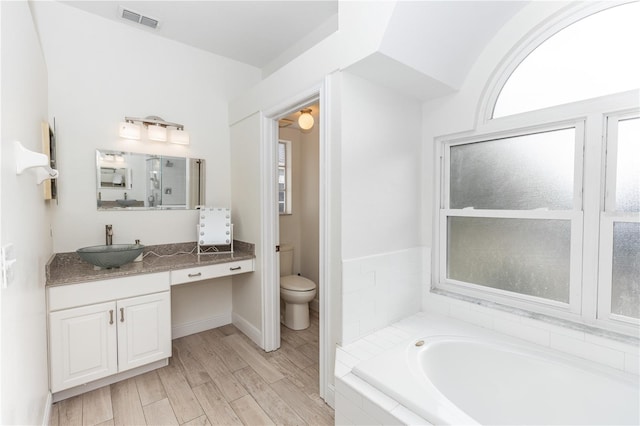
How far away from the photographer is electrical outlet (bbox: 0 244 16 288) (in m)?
0.92

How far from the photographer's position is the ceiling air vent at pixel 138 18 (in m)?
2.33

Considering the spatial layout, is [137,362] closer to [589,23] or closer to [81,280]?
[81,280]

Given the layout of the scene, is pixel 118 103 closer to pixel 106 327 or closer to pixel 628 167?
pixel 106 327

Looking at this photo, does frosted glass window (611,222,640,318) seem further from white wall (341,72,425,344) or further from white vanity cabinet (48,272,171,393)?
white vanity cabinet (48,272,171,393)

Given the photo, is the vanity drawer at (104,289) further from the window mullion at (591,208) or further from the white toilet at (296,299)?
the window mullion at (591,208)

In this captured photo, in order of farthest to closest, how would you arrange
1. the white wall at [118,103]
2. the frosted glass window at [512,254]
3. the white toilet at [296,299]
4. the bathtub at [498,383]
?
the white toilet at [296,299] < the white wall at [118,103] < the frosted glass window at [512,254] < the bathtub at [498,383]

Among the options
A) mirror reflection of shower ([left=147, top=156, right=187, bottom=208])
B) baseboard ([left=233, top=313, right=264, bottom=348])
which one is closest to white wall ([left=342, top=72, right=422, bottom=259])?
baseboard ([left=233, top=313, right=264, bottom=348])

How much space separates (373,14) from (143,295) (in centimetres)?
233

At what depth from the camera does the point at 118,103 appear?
2465mm

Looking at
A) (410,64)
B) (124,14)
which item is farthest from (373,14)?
(124,14)

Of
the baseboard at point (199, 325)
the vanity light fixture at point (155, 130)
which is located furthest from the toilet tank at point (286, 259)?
the vanity light fixture at point (155, 130)

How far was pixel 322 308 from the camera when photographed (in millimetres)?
1909

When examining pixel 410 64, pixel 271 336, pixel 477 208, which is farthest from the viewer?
pixel 271 336

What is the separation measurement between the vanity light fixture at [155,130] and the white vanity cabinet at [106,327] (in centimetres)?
120
